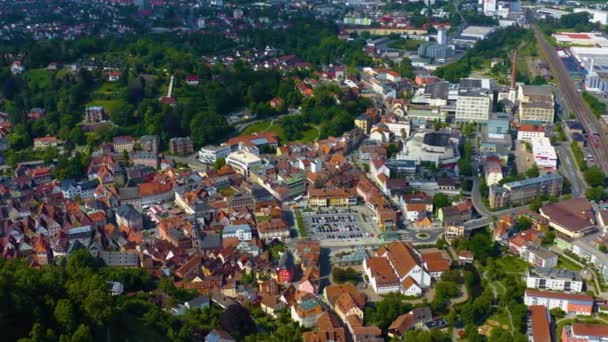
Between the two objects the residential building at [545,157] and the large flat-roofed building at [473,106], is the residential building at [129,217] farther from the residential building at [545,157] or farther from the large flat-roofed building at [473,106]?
the large flat-roofed building at [473,106]

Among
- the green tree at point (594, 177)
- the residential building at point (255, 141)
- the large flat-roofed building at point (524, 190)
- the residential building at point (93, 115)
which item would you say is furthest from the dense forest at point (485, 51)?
the residential building at point (93, 115)

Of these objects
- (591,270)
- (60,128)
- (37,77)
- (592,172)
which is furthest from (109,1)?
(591,270)

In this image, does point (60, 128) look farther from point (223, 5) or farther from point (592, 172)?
point (223, 5)

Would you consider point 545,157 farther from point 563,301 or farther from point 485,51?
point 485,51

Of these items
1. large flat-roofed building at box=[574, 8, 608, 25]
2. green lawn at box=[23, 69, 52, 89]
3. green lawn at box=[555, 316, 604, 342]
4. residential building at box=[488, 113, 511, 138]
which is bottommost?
green lawn at box=[555, 316, 604, 342]

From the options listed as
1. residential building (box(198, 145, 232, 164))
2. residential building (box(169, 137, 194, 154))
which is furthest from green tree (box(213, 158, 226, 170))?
residential building (box(169, 137, 194, 154))

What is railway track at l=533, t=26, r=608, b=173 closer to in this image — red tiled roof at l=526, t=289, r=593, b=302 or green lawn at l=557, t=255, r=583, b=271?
green lawn at l=557, t=255, r=583, b=271
